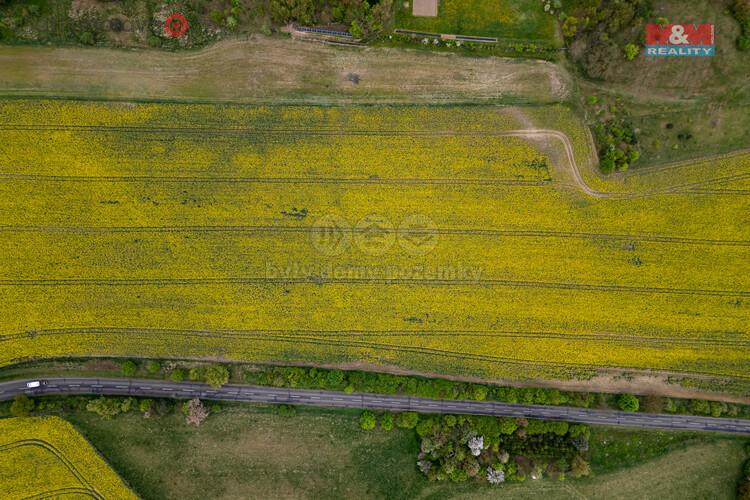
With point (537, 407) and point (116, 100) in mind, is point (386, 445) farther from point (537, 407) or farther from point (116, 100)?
point (116, 100)

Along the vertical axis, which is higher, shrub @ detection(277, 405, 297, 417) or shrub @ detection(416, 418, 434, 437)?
shrub @ detection(277, 405, 297, 417)

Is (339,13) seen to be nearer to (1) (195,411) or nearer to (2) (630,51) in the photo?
(2) (630,51)

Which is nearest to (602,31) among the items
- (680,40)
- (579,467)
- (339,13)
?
(680,40)

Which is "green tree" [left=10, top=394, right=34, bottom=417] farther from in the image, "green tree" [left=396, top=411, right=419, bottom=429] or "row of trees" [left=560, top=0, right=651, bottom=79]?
"row of trees" [left=560, top=0, right=651, bottom=79]

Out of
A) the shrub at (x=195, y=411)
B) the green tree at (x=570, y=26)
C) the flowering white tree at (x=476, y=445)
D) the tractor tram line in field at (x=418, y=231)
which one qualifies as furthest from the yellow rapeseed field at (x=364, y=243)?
the green tree at (x=570, y=26)

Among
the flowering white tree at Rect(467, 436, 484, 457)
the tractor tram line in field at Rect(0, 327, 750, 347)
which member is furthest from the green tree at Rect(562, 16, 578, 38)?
the flowering white tree at Rect(467, 436, 484, 457)

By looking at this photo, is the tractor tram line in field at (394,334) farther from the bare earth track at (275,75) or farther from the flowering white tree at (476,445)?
the bare earth track at (275,75)
